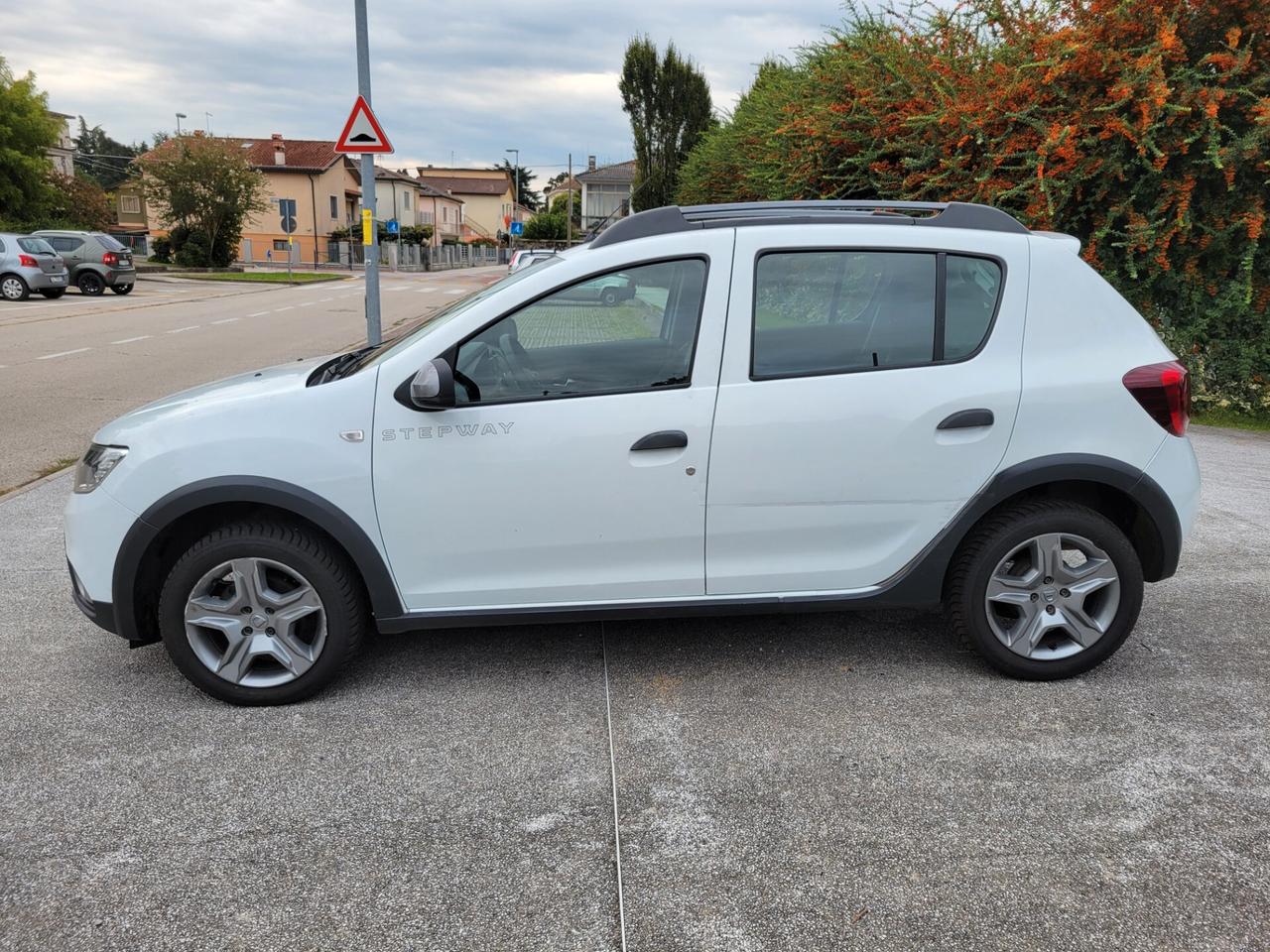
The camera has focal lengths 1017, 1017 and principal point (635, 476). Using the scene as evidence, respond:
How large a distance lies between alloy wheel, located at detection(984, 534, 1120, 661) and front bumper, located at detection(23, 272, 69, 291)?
2738 cm

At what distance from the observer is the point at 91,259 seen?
28344mm

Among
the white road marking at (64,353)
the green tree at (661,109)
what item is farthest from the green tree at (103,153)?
the white road marking at (64,353)

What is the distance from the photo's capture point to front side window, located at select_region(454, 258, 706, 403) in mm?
3588

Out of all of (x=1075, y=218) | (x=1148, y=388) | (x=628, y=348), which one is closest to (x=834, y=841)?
(x=628, y=348)

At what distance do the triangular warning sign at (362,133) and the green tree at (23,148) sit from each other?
3967cm

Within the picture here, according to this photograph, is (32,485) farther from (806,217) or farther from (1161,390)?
(1161,390)

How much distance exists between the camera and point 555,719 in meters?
3.56

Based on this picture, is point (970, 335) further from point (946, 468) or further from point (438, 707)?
point (438, 707)

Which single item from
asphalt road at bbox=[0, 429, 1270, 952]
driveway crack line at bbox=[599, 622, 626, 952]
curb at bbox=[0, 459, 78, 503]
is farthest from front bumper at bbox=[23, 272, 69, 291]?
driveway crack line at bbox=[599, 622, 626, 952]

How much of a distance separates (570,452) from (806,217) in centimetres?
128

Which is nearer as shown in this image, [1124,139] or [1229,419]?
[1124,139]

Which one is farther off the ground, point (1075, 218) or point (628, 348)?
point (1075, 218)

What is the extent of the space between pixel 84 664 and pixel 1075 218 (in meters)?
9.82

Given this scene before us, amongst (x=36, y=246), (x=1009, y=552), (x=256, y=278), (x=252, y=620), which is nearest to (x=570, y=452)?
(x=252, y=620)
